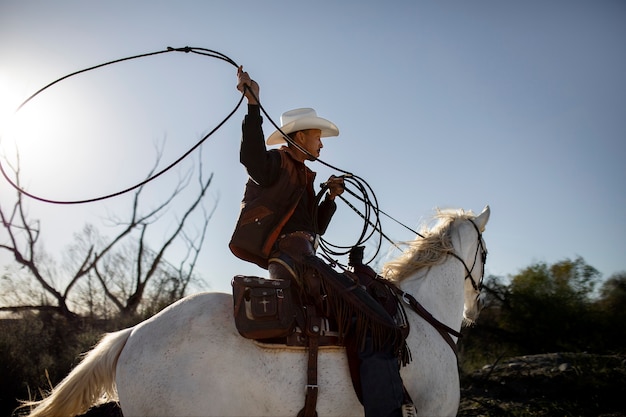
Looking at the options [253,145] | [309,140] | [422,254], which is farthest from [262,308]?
[422,254]

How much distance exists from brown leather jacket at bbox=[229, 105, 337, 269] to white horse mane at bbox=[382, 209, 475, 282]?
1.19 meters

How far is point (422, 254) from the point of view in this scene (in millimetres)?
4512

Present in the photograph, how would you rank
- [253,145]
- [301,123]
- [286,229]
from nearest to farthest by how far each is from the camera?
[253,145], [286,229], [301,123]

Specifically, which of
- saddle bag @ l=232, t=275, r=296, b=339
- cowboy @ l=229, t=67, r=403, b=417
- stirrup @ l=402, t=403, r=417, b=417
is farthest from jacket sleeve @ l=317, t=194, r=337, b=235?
stirrup @ l=402, t=403, r=417, b=417

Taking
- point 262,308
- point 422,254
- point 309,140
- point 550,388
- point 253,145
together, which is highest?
point 309,140

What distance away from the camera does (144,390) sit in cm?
311

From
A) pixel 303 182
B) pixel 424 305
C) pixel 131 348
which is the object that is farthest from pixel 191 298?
pixel 424 305

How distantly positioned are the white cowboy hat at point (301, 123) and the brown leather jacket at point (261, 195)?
46cm

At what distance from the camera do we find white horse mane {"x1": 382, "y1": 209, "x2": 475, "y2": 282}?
4.45 meters

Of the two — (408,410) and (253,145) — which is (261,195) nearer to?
(253,145)

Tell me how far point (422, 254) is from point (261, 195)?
1.66m

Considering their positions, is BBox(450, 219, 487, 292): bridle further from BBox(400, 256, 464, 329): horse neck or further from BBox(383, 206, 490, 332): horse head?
BBox(400, 256, 464, 329): horse neck

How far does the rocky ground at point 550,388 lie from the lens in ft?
25.3

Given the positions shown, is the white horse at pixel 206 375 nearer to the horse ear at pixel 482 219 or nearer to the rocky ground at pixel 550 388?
the horse ear at pixel 482 219
